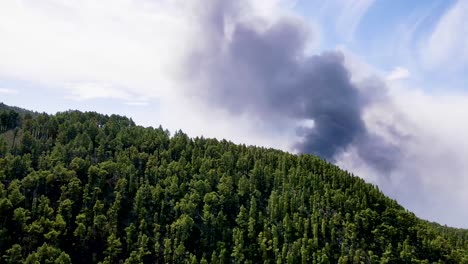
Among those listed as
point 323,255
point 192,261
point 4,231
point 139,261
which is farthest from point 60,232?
point 323,255

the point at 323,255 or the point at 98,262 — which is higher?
the point at 323,255

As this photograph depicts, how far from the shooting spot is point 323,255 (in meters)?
195

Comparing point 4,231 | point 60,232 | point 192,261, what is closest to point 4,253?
point 4,231

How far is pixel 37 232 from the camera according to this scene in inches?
7844

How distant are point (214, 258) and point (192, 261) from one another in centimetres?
1269

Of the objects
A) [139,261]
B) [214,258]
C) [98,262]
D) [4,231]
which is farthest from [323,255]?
[4,231]

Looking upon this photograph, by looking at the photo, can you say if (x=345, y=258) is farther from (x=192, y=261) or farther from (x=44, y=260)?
(x=44, y=260)

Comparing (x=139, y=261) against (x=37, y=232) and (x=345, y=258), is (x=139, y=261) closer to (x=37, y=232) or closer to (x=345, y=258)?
(x=37, y=232)

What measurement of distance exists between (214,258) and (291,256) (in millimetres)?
37796

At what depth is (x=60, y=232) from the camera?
656ft

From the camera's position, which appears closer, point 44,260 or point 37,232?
point 44,260

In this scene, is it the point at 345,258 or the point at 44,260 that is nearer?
the point at 44,260

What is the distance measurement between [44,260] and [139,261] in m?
42.4

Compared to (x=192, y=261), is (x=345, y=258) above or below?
above
